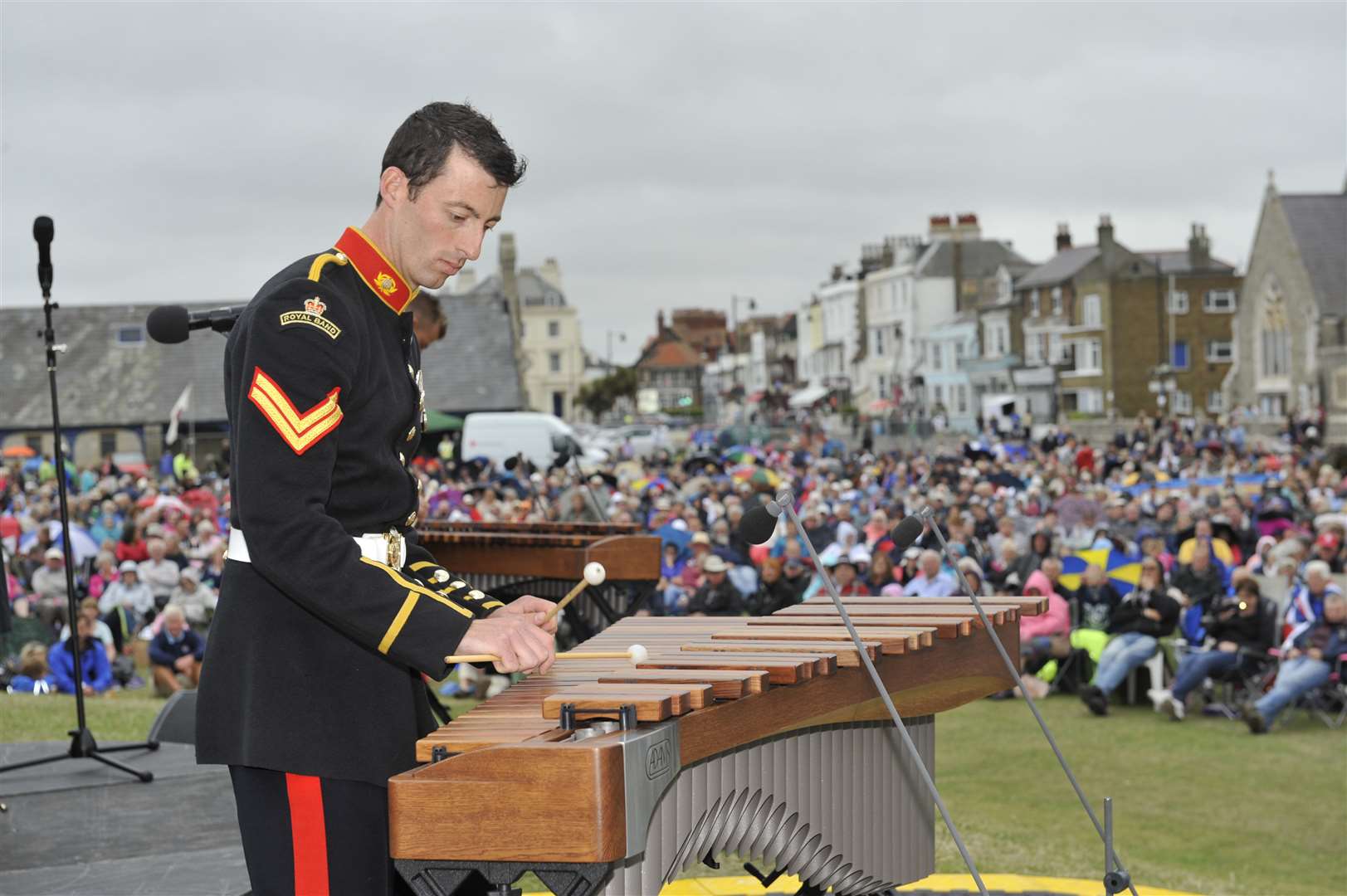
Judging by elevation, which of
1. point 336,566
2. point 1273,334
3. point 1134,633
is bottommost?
point 1134,633

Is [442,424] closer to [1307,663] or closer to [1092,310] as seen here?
[1307,663]

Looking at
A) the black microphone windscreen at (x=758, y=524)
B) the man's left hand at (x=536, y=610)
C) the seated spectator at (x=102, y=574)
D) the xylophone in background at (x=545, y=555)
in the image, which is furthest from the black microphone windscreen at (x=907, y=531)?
the seated spectator at (x=102, y=574)

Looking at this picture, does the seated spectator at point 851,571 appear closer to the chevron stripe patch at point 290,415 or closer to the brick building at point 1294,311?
the chevron stripe patch at point 290,415

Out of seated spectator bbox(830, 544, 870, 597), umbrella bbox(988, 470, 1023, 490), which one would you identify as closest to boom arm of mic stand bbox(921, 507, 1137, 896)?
seated spectator bbox(830, 544, 870, 597)

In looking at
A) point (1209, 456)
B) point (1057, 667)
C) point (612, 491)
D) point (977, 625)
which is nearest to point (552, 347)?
point (1209, 456)

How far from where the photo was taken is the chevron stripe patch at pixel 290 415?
3127mm

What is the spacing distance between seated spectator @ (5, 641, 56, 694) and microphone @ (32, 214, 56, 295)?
858 cm

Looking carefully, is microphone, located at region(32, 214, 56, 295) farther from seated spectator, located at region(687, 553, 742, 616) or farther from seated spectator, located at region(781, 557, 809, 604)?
seated spectator, located at region(781, 557, 809, 604)

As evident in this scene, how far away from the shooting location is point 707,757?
3.32 m

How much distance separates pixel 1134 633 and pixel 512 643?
12.4 meters

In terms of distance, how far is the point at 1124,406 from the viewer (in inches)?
3223

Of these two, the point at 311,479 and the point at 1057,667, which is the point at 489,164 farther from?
the point at 1057,667

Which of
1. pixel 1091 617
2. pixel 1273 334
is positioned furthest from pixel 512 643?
pixel 1273 334

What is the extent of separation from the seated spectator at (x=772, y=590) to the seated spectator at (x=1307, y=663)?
5132 mm
